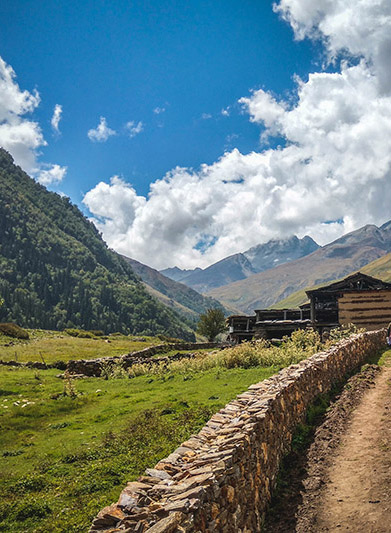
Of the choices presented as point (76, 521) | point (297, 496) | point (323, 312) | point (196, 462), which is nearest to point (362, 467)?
point (297, 496)

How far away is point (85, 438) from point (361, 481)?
7.28 metres

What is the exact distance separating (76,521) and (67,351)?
41571mm

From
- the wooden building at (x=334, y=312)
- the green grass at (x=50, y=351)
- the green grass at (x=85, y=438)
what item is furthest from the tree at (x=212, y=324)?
the green grass at (x=85, y=438)

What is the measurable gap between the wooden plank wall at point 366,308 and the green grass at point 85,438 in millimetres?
26896

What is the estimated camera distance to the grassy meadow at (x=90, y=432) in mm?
7215

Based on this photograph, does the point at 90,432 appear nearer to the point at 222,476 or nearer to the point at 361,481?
the point at 222,476

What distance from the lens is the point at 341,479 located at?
8.34 metres

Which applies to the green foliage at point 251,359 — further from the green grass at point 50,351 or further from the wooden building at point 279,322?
the wooden building at point 279,322

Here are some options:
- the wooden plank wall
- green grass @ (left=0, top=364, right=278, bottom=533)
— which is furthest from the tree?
green grass @ (left=0, top=364, right=278, bottom=533)

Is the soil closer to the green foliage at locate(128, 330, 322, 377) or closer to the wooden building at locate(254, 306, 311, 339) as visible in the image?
the green foliage at locate(128, 330, 322, 377)

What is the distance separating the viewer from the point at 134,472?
27.6 feet

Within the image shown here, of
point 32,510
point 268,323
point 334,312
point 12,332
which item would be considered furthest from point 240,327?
point 32,510

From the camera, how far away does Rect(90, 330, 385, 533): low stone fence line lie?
484 cm

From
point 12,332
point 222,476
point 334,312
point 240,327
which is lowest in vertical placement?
point 240,327
